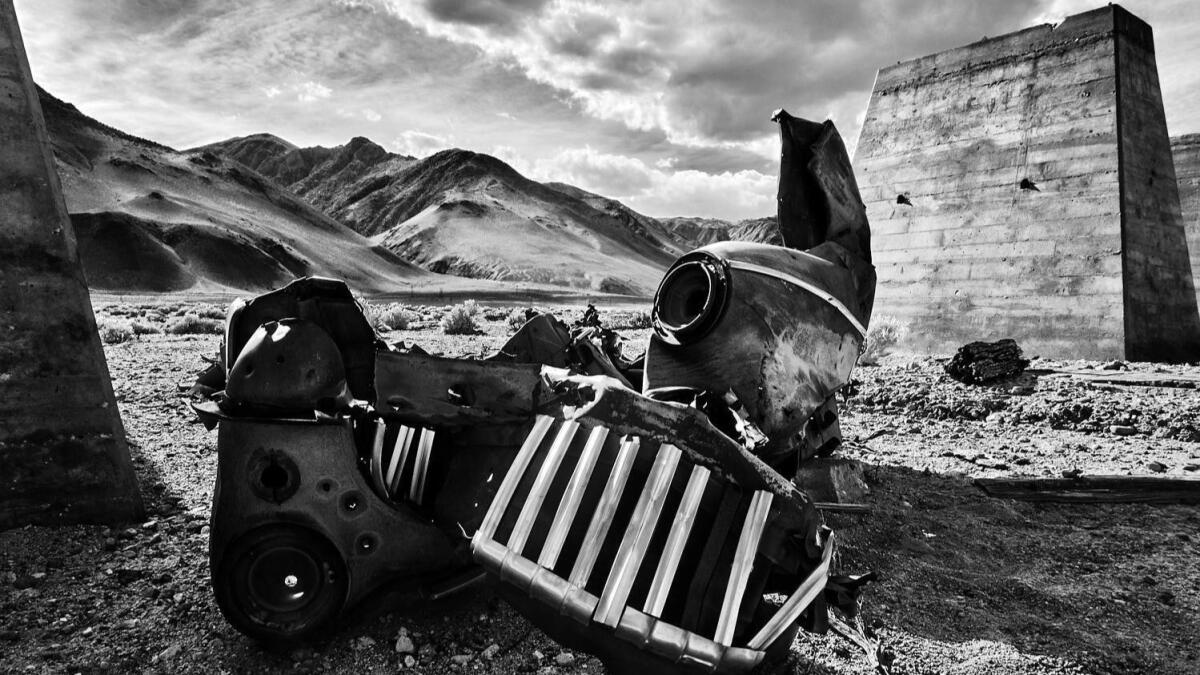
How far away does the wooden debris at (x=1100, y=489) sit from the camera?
514 cm

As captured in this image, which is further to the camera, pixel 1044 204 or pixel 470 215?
pixel 470 215

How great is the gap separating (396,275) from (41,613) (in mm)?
90726

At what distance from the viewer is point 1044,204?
12.2 metres

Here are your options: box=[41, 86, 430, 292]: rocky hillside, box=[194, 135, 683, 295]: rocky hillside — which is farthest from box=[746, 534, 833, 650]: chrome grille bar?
box=[194, 135, 683, 295]: rocky hillside

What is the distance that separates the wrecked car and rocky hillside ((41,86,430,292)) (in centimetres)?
5282

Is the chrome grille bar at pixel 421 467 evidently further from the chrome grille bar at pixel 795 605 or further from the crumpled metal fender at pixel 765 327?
the chrome grille bar at pixel 795 605

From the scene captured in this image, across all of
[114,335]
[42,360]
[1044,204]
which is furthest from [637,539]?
[114,335]

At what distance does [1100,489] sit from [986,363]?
14.4ft

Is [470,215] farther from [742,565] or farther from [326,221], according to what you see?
[742,565]

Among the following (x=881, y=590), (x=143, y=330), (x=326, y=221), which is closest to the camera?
(x=881, y=590)

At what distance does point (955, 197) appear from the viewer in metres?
13.4

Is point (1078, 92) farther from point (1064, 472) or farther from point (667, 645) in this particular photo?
point (667, 645)

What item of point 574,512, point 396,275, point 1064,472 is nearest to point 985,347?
point 1064,472

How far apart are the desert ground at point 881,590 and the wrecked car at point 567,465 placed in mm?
296
